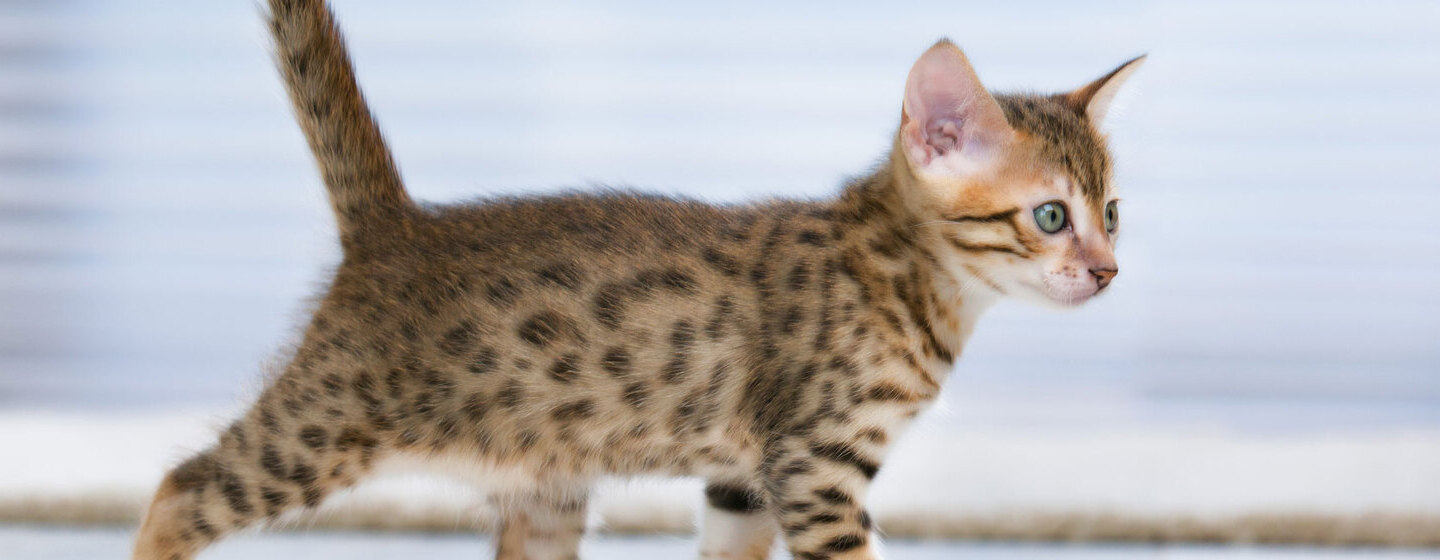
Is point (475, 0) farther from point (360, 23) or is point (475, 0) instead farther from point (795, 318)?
point (795, 318)

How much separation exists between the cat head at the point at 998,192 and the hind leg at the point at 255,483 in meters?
0.76

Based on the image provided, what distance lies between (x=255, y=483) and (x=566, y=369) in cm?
40

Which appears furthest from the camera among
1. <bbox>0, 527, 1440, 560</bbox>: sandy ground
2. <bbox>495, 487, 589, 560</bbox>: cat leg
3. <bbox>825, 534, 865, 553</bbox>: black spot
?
<bbox>0, 527, 1440, 560</bbox>: sandy ground

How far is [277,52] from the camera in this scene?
1.79 metres

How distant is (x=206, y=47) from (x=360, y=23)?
0.42 meters

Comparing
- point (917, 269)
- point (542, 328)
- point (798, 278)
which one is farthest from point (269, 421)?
point (917, 269)

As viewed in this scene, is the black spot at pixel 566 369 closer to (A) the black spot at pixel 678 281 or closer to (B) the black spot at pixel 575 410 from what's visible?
(B) the black spot at pixel 575 410

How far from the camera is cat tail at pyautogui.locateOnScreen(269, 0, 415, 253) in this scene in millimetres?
1775

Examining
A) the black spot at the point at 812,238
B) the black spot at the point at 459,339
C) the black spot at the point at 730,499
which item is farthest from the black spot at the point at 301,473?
the black spot at the point at 812,238

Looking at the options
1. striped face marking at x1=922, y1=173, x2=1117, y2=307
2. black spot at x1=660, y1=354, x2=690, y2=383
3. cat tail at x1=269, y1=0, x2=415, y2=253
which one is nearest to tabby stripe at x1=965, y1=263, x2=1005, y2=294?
striped face marking at x1=922, y1=173, x2=1117, y2=307

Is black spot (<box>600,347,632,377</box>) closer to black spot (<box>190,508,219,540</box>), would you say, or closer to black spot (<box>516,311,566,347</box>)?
black spot (<box>516,311,566,347</box>)

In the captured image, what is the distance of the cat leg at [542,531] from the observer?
1.91m

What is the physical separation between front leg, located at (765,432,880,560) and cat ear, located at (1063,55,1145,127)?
55 centimetres

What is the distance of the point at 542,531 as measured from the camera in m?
1.93
